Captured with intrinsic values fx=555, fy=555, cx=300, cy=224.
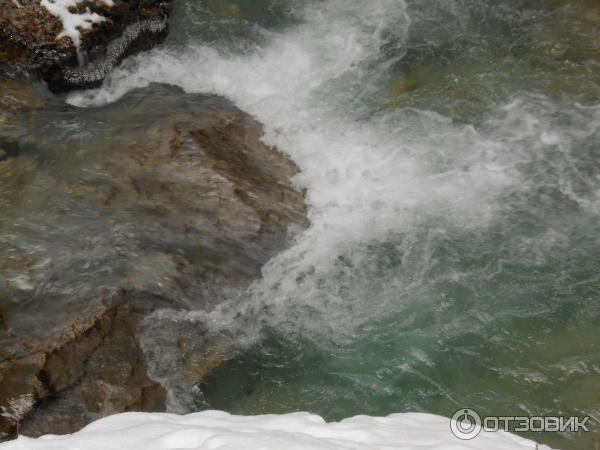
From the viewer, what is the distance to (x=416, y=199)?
21.4 ft

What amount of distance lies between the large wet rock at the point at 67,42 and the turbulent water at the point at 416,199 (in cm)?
30

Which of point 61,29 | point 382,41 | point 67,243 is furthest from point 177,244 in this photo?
point 382,41

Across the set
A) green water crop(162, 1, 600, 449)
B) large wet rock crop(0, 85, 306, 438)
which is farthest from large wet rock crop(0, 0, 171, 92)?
green water crop(162, 1, 600, 449)

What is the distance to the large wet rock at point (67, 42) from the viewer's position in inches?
285

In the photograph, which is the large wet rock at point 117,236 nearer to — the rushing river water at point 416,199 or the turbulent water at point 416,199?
the turbulent water at point 416,199

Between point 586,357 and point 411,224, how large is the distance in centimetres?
219

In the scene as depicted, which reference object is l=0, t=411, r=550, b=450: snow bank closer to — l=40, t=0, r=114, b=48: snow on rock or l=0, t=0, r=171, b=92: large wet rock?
l=0, t=0, r=171, b=92: large wet rock

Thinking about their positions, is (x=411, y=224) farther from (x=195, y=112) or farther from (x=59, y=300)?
(x=59, y=300)

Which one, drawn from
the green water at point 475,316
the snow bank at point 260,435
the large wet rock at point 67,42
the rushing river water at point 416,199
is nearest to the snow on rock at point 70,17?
the large wet rock at point 67,42

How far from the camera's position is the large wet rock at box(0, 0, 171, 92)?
7.24m

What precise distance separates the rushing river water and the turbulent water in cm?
2

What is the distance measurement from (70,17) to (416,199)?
521 cm

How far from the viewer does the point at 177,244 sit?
18.3ft

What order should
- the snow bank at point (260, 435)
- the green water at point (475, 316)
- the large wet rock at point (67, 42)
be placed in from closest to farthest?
the snow bank at point (260, 435)
the green water at point (475, 316)
the large wet rock at point (67, 42)
